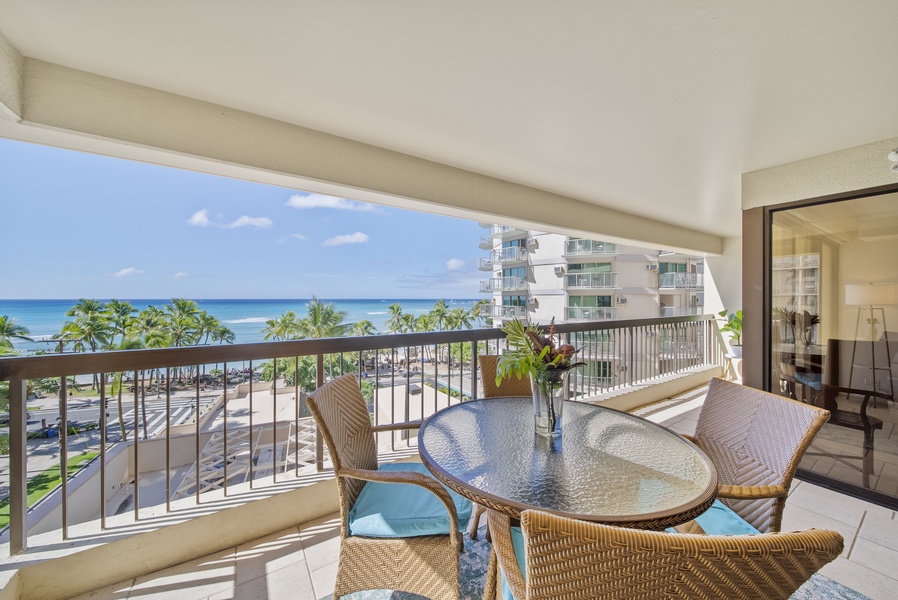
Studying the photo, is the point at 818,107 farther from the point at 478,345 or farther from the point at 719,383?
the point at 478,345

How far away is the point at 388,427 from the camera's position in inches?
75.5

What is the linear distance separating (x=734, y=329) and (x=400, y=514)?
21.0ft

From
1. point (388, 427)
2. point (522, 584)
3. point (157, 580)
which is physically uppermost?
point (388, 427)

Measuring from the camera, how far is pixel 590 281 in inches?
688

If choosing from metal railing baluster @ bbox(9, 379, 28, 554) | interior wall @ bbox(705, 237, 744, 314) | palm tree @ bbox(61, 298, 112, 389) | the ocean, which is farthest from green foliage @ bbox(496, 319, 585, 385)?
the ocean

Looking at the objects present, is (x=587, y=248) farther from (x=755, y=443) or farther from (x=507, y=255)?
(x=755, y=443)

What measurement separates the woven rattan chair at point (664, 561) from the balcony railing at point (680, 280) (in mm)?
19031

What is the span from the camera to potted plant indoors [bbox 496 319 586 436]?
1588 millimetres

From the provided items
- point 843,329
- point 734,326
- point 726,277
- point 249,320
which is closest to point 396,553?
point 843,329

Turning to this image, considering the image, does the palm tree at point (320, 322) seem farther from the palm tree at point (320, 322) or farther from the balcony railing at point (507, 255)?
the balcony railing at point (507, 255)

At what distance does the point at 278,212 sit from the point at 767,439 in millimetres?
36889

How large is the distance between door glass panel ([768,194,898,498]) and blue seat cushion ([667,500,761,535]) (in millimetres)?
2200

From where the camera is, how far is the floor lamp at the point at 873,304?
101 inches

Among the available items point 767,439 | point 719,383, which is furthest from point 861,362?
point 767,439
